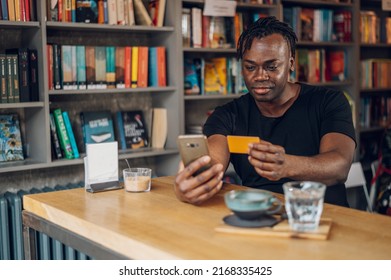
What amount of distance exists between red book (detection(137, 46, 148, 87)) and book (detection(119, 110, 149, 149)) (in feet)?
0.79

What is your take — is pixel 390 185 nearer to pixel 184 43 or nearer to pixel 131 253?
pixel 184 43

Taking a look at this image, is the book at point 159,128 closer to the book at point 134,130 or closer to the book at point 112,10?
the book at point 134,130

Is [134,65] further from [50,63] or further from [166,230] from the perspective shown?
[166,230]

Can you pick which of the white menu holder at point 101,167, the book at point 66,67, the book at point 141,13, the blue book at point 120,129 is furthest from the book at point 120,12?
the white menu holder at point 101,167

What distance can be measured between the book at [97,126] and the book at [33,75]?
41 cm

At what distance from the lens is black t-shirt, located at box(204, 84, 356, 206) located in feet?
7.23

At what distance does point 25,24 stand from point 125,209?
169 centimetres

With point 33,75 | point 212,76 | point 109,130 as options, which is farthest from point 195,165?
point 212,76

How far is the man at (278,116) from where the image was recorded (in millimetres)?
2127

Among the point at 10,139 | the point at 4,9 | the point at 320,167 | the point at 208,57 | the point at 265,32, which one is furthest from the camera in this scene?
the point at 208,57

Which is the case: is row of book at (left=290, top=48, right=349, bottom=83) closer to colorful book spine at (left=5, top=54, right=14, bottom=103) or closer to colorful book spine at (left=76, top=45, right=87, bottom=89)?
colorful book spine at (left=76, top=45, right=87, bottom=89)

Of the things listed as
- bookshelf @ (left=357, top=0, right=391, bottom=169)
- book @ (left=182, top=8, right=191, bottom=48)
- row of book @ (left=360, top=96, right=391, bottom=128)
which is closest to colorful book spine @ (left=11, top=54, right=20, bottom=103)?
book @ (left=182, top=8, right=191, bottom=48)

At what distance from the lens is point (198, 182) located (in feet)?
5.32

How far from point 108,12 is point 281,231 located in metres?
2.33
